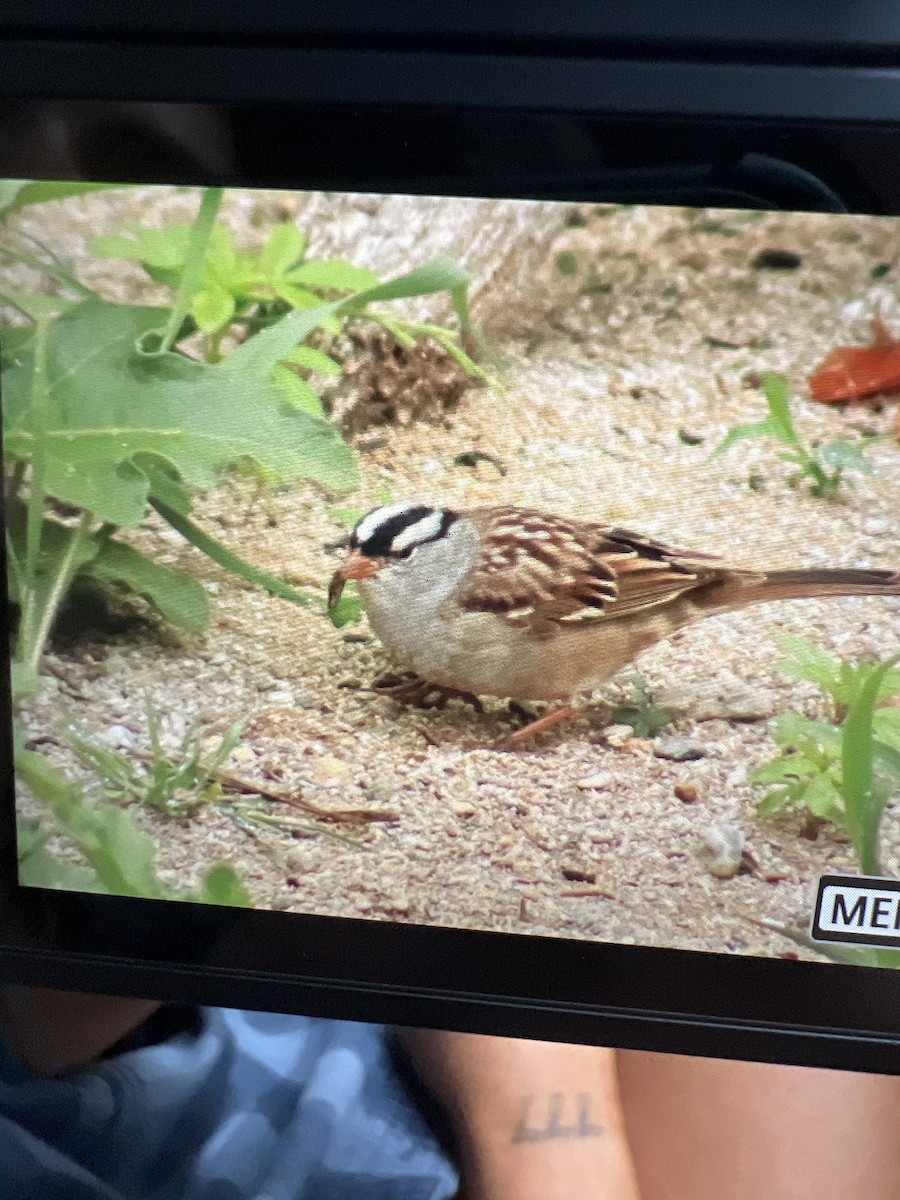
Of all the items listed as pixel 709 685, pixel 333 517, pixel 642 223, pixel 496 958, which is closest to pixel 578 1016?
pixel 496 958

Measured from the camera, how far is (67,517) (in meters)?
0.54

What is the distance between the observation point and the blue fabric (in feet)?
1.98

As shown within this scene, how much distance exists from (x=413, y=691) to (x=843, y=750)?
22cm

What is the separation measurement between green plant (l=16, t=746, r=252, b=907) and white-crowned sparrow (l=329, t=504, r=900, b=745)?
6.4 inches

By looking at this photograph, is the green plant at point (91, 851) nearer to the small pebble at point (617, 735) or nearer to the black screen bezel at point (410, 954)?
the black screen bezel at point (410, 954)

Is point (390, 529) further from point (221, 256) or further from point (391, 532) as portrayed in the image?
point (221, 256)

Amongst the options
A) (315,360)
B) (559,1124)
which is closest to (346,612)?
(315,360)

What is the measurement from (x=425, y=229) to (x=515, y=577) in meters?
0.17

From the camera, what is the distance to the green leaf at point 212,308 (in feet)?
1.68

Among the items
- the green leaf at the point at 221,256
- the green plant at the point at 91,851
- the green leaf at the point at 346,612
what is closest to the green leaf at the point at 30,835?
the green plant at the point at 91,851

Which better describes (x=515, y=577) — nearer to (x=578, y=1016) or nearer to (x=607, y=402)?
(x=607, y=402)

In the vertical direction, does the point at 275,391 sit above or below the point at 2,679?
above

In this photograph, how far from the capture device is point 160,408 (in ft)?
1.73

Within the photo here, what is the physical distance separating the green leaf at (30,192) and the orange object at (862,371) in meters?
0.35
